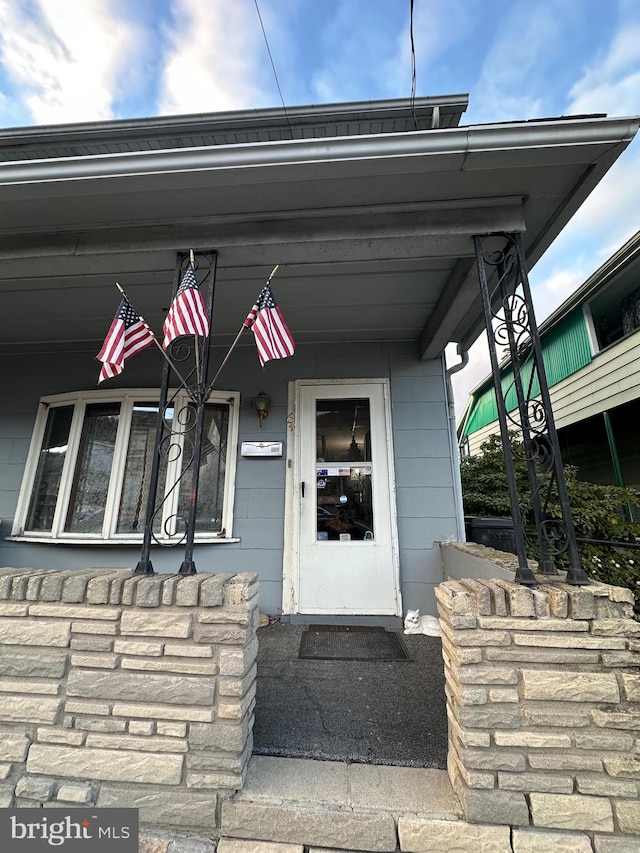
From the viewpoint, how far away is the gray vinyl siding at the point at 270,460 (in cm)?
296

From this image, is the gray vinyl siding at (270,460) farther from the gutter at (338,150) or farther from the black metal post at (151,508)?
the gutter at (338,150)

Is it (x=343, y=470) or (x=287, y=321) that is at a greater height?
(x=287, y=321)

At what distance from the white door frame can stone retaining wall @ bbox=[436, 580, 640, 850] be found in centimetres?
171

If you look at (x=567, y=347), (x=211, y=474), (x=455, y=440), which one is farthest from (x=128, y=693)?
(x=567, y=347)

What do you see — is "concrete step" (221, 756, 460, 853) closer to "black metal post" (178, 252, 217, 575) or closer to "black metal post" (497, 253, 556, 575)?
"black metal post" (178, 252, 217, 575)

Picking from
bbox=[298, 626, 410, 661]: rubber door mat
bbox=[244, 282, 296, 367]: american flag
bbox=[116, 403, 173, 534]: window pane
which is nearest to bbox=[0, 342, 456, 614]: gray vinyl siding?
bbox=[116, 403, 173, 534]: window pane

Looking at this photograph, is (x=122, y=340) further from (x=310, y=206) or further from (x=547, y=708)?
(x=547, y=708)

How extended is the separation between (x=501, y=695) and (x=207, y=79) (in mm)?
5358

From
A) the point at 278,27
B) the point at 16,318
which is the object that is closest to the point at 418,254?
the point at 278,27

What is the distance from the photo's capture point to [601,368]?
5.68 m

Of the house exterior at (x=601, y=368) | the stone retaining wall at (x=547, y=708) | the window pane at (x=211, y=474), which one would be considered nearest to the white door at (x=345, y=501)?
the window pane at (x=211, y=474)

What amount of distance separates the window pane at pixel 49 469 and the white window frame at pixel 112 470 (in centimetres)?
4

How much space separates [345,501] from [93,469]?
2.32m

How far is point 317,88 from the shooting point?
11.2 ft
